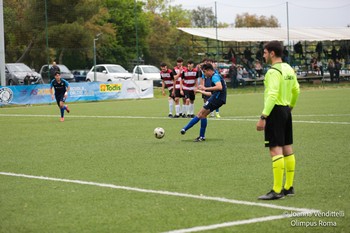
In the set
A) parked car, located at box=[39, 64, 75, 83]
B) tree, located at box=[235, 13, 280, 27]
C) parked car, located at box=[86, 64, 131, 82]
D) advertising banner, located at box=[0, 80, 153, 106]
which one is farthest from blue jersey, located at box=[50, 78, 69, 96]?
tree, located at box=[235, 13, 280, 27]

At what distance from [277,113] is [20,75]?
34.5 meters

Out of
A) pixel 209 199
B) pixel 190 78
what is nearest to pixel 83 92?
pixel 190 78

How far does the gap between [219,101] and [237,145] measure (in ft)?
5.66

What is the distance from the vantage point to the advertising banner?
3466cm

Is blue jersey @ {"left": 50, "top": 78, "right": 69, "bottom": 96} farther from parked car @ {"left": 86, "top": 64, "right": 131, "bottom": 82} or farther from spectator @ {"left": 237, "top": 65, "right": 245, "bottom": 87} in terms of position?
spectator @ {"left": 237, "top": 65, "right": 245, "bottom": 87}

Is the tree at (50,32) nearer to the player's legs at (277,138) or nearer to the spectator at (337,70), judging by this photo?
the spectator at (337,70)

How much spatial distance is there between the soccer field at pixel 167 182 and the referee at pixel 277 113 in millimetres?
255

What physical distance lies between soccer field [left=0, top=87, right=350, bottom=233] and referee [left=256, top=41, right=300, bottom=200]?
0.26m

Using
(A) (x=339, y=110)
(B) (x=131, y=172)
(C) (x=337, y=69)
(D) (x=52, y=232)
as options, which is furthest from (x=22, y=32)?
(D) (x=52, y=232)

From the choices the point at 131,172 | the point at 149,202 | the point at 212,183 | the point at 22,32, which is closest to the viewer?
the point at 149,202

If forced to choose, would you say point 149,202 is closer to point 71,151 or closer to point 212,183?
point 212,183

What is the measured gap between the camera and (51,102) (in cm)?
3609

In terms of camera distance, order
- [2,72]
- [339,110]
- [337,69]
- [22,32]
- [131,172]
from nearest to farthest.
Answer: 1. [131,172]
2. [339,110]
3. [2,72]
4. [22,32]
5. [337,69]

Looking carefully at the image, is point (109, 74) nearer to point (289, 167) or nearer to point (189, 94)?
point (189, 94)
